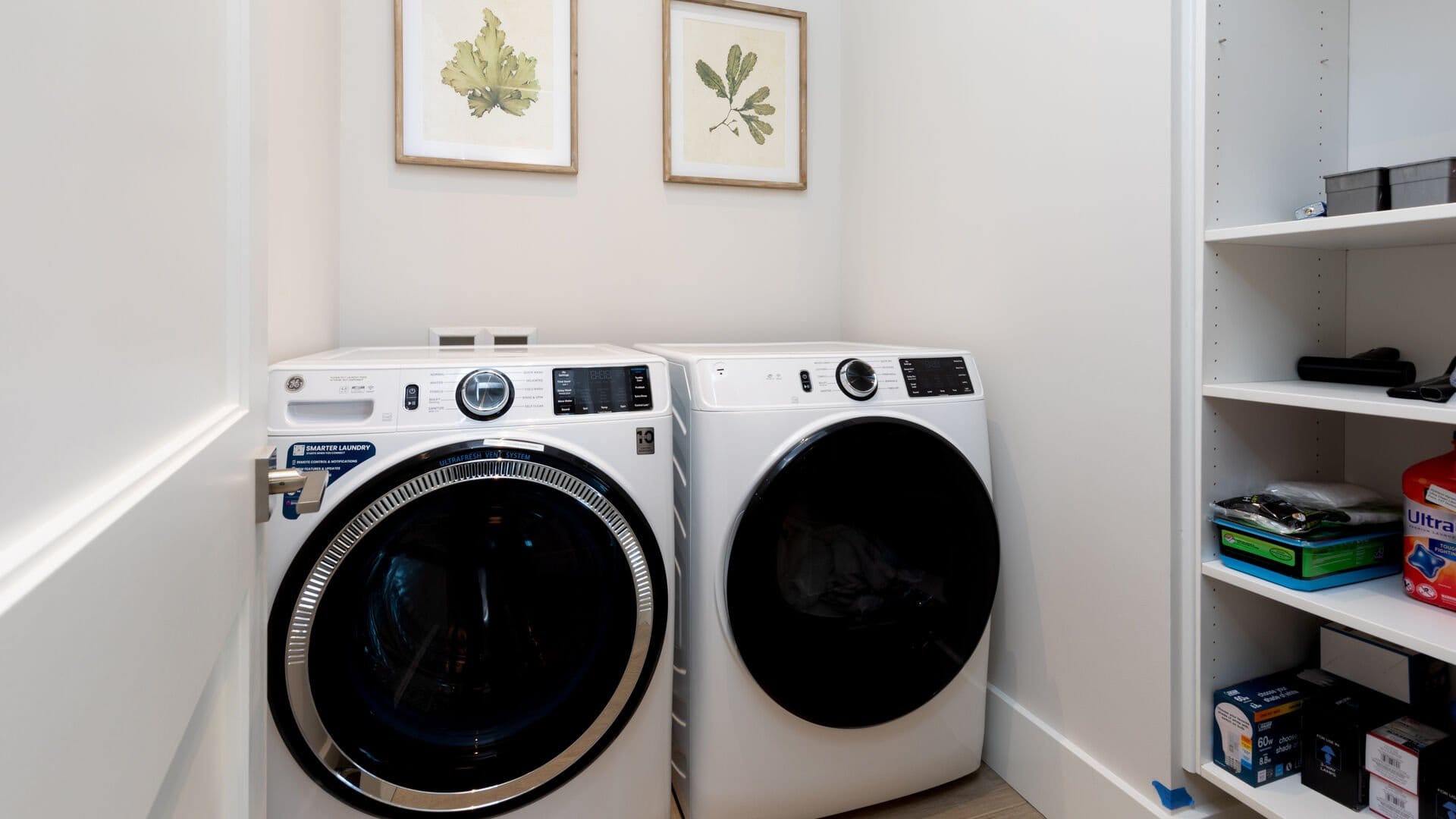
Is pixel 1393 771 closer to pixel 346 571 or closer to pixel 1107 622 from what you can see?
pixel 1107 622

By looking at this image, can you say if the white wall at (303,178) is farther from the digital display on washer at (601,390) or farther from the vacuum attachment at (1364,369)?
the vacuum attachment at (1364,369)

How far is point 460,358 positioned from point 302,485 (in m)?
0.66

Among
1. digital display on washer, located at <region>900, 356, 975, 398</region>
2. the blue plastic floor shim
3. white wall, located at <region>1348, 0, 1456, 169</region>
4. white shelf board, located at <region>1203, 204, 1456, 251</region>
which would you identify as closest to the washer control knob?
digital display on washer, located at <region>900, 356, 975, 398</region>

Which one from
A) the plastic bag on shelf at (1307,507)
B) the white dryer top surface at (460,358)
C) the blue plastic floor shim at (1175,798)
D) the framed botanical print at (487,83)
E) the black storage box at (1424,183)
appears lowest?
the blue plastic floor shim at (1175,798)

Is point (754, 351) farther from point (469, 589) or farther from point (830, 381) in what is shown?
point (469, 589)

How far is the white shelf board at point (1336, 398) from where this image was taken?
0.90 meters

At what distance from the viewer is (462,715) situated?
47.5 inches

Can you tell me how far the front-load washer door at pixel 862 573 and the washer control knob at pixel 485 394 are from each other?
0.45m

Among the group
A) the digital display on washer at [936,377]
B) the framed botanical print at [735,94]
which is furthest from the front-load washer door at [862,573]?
the framed botanical print at [735,94]

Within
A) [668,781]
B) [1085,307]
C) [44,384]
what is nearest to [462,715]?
→ [668,781]

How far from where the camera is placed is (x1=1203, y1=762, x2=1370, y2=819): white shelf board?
1086mm

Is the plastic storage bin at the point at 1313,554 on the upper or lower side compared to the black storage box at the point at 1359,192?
lower

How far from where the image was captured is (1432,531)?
1039 millimetres

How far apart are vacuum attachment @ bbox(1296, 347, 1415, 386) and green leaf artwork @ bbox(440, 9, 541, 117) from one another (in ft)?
5.90
